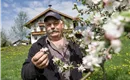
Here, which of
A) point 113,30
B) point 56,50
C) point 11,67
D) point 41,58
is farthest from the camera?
point 11,67

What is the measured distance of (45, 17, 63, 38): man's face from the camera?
4363 millimetres

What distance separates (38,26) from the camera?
192ft

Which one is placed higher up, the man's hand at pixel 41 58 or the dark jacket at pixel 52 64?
the man's hand at pixel 41 58

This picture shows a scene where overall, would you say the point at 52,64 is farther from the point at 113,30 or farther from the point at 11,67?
the point at 11,67

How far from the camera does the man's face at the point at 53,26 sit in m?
4.36

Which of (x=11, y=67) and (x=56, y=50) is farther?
(x=11, y=67)

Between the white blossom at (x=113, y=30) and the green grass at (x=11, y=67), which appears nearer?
the white blossom at (x=113, y=30)

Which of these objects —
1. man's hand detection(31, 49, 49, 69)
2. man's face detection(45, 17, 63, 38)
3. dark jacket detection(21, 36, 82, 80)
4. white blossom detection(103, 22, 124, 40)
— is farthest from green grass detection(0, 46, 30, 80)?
white blossom detection(103, 22, 124, 40)

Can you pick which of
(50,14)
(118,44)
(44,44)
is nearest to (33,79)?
(44,44)

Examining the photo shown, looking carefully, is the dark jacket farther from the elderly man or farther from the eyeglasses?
the eyeglasses

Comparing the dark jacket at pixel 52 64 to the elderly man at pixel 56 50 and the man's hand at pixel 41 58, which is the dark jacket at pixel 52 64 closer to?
the elderly man at pixel 56 50

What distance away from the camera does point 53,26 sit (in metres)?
4.40

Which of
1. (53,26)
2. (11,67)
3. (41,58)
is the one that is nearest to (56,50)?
(53,26)

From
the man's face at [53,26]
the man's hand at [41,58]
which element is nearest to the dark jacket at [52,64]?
the man's face at [53,26]
